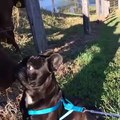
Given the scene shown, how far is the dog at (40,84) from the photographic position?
4.54m

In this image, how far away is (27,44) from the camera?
37.1 ft

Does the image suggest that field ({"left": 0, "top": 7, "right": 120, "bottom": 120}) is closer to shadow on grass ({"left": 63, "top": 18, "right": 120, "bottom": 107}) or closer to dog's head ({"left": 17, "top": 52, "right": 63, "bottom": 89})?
shadow on grass ({"left": 63, "top": 18, "right": 120, "bottom": 107})

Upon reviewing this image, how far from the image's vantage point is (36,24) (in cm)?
840

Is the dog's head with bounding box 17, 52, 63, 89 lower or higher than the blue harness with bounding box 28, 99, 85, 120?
higher

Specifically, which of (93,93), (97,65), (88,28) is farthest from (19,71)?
(88,28)

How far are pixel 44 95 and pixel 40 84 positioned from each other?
18 cm

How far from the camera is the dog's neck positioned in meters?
4.68

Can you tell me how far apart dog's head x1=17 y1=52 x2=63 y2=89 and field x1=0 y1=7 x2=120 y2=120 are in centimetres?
142

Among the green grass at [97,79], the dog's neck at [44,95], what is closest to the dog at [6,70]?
the dog's neck at [44,95]

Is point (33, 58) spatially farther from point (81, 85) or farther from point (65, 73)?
point (65, 73)

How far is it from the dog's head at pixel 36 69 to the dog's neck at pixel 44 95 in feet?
0.25

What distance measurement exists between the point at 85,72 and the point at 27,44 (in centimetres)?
337

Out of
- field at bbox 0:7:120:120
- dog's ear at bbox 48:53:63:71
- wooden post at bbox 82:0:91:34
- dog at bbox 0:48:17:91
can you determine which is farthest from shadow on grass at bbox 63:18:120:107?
wooden post at bbox 82:0:91:34

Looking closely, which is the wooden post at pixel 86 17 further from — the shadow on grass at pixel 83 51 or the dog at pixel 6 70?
the dog at pixel 6 70
